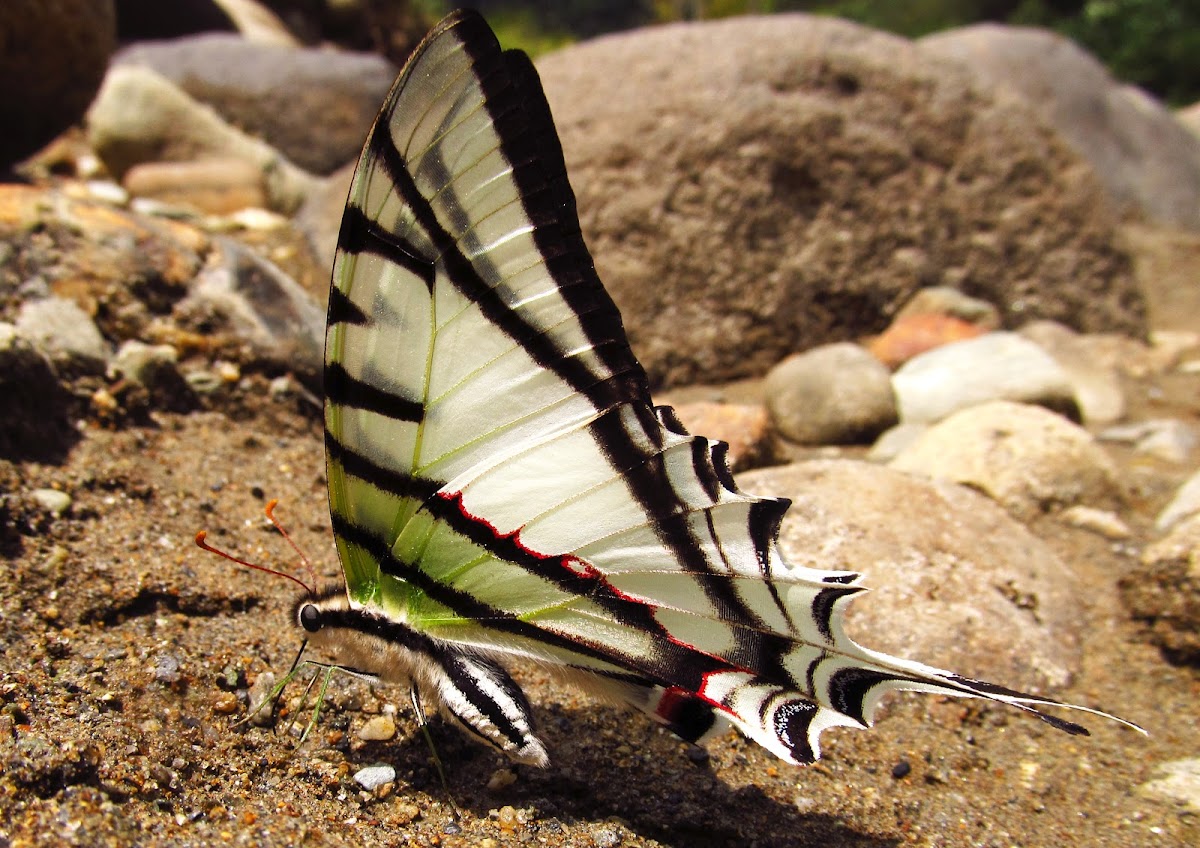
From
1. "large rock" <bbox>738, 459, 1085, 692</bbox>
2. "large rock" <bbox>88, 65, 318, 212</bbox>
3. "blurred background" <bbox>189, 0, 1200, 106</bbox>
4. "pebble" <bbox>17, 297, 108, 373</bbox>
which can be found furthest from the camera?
"blurred background" <bbox>189, 0, 1200, 106</bbox>

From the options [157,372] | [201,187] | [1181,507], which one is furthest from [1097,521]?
[201,187]

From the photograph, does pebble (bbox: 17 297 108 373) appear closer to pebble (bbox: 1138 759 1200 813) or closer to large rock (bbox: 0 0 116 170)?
large rock (bbox: 0 0 116 170)

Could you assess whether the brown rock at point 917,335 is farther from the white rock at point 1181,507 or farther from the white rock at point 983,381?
the white rock at point 1181,507

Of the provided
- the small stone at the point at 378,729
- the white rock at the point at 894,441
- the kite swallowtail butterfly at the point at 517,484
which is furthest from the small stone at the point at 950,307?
the small stone at the point at 378,729

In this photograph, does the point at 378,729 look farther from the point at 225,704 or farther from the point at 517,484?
the point at 517,484

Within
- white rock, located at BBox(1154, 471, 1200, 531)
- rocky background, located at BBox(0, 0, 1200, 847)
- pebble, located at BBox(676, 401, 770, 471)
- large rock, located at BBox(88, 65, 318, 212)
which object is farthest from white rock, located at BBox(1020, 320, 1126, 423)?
large rock, located at BBox(88, 65, 318, 212)
